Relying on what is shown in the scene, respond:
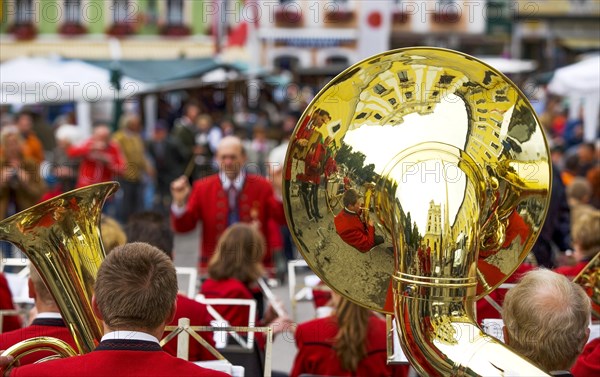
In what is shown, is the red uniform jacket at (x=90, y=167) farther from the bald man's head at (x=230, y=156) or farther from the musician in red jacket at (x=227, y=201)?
the bald man's head at (x=230, y=156)

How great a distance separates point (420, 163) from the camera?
2.15 metres

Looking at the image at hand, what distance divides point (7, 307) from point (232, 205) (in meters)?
2.24

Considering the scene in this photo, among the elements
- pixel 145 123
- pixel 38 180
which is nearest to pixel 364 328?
pixel 38 180

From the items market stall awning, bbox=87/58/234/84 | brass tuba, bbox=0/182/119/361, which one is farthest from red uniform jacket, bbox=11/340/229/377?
market stall awning, bbox=87/58/234/84

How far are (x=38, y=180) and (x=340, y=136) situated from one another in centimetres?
577

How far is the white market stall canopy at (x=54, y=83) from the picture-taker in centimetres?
863

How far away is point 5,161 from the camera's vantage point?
7648 millimetres

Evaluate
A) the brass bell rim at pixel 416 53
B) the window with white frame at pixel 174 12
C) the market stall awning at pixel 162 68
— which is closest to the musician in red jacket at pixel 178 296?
the brass bell rim at pixel 416 53

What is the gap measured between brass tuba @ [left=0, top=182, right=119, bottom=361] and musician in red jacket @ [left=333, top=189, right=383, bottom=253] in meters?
0.68

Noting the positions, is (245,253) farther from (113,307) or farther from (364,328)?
(113,307)

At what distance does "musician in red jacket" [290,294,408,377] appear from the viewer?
3.34m

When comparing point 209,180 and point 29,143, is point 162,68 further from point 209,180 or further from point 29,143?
point 209,180

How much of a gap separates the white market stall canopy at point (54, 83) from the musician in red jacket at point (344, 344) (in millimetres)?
5617

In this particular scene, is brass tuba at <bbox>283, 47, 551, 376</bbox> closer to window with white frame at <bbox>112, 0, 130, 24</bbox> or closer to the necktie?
the necktie
